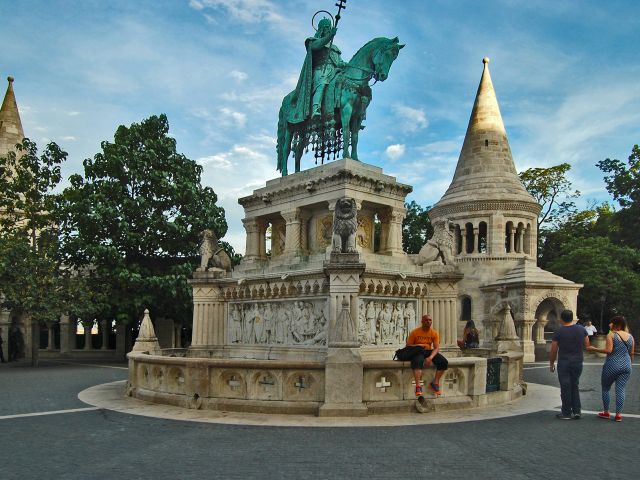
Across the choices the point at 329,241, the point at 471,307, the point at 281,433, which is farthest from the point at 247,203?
the point at 471,307

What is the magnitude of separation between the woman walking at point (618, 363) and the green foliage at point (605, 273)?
2916 cm

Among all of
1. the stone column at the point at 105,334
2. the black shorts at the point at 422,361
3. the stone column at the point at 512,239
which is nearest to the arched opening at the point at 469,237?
the stone column at the point at 512,239

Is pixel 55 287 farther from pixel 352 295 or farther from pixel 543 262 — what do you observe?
pixel 543 262

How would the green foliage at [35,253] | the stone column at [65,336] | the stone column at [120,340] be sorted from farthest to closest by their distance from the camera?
the stone column at [65,336], the stone column at [120,340], the green foliage at [35,253]

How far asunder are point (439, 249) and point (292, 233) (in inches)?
157

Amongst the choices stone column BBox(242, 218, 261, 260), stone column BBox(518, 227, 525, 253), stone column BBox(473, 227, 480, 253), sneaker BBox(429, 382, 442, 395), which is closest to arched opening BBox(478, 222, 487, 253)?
stone column BBox(473, 227, 480, 253)

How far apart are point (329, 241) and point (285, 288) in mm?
2359

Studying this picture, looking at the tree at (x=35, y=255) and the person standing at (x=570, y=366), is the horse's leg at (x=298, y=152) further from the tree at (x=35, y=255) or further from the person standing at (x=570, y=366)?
the tree at (x=35, y=255)

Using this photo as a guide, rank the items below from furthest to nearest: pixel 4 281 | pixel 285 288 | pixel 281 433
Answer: pixel 4 281 < pixel 285 288 < pixel 281 433

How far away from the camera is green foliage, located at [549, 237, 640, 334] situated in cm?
3938

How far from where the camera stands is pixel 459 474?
7133mm

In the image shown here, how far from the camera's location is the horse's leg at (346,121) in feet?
55.4

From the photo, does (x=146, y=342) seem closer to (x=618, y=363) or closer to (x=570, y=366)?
(x=570, y=366)

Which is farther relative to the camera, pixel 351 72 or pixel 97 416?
pixel 351 72
